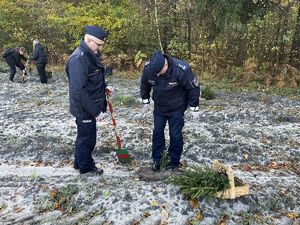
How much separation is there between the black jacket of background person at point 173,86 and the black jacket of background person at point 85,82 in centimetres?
72

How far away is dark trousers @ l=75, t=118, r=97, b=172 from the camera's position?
534 centimetres

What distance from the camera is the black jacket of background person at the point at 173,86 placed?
510 centimetres

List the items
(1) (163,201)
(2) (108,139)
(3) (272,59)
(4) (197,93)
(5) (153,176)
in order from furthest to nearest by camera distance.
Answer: (3) (272,59) < (2) (108,139) < (5) (153,176) < (4) (197,93) < (1) (163,201)

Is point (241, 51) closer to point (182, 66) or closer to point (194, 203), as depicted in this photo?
point (182, 66)

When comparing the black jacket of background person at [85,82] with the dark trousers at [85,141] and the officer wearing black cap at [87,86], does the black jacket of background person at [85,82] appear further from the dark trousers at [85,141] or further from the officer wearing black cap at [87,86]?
the dark trousers at [85,141]

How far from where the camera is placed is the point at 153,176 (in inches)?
227

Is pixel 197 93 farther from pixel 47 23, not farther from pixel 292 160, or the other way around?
pixel 47 23

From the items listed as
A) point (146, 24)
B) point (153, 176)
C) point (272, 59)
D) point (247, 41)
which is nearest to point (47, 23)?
point (146, 24)

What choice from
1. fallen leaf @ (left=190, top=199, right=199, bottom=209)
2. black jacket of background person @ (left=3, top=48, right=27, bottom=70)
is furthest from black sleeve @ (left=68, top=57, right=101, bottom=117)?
black jacket of background person @ (left=3, top=48, right=27, bottom=70)

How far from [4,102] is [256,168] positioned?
314 inches

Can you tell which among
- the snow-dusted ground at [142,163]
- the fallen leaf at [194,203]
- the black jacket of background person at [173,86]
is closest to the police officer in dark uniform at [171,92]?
the black jacket of background person at [173,86]

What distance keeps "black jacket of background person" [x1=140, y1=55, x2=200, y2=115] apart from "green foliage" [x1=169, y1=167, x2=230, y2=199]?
1061mm

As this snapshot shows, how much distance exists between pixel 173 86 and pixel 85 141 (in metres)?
1.63

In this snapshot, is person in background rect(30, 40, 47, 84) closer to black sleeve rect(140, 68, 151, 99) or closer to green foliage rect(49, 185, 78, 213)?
black sleeve rect(140, 68, 151, 99)
